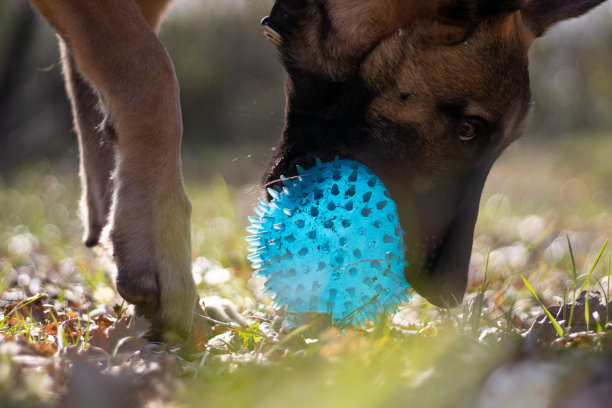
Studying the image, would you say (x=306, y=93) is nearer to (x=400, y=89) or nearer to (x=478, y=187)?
(x=400, y=89)

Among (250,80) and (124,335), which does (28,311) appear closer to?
(124,335)

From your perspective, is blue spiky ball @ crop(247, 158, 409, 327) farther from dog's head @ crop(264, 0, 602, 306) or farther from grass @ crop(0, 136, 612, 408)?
dog's head @ crop(264, 0, 602, 306)

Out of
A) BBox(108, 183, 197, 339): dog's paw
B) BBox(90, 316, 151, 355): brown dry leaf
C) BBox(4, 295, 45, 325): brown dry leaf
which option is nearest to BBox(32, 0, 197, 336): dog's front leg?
BBox(108, 183, 197, 339): dog's paw

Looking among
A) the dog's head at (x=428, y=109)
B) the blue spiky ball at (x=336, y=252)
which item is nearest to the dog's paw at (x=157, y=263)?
the blue spiky ball at (x=336, y=252)

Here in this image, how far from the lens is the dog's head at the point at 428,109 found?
248 centimetres

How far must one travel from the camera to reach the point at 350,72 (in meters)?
2.60

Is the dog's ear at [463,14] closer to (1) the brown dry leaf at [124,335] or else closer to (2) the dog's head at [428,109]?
(2) the dog's head at [428,109]

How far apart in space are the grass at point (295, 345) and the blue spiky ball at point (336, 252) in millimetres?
106

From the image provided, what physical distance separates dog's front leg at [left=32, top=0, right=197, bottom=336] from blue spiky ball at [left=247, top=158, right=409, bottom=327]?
31cm

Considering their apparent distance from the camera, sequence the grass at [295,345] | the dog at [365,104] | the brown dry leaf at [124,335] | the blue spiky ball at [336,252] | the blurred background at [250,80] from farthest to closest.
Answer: the blurred background at [250,80]
the dog at [365,104]
the blue spiky ball at [336,252]
the brown dry leaf at [124,335]
the grass at [295,345]

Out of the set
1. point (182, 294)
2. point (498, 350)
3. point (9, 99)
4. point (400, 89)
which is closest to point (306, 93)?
point (400, 89)

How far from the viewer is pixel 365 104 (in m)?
2.56

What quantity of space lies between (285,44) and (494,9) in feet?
2.79

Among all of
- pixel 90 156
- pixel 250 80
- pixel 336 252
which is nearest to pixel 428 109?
pixel 336 252
